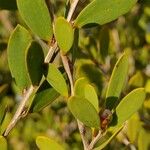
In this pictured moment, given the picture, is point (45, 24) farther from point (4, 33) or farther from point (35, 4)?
point (4, 33)

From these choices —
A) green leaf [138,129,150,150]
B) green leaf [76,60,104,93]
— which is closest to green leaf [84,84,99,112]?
green leaf [138,129,150,150]

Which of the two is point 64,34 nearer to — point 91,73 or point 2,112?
point 2,112

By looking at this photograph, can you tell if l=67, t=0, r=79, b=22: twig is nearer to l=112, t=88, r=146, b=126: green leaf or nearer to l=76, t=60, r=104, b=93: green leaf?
l=112, t=88, r=146, b=126: green leaf

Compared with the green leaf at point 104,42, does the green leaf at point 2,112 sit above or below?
above

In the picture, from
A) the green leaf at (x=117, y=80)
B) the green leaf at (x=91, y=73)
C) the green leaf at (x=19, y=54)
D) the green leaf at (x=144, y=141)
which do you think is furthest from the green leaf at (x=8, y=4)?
the green leaf at (x=91, y=73)

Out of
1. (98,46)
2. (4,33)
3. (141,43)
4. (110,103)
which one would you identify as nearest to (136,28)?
(141,43)

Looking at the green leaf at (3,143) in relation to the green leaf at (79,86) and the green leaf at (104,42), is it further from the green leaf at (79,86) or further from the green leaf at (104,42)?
the green leaf at (104,42)

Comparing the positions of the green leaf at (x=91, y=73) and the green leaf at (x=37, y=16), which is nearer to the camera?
the green leaf at (x=37, y=16)
